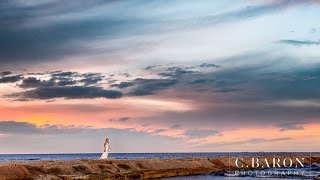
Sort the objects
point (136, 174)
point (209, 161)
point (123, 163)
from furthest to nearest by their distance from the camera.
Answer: point (209, 161), point (123, 163), point (136, 174)

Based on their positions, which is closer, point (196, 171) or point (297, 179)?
point (297, 179)

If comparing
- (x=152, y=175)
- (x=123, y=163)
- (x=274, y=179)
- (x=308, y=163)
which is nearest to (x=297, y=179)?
(x=274, y=179)

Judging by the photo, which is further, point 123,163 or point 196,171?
point 196,171

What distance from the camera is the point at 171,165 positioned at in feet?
316

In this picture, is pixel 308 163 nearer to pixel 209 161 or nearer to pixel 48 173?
pixel 209 161

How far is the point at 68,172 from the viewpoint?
69.7 meters

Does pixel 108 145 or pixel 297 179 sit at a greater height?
pixel 108 145

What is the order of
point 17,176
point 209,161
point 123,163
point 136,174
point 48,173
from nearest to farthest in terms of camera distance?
point 17,176 < point 48,173 < point 136,174 < point 123,163 < point 209,161

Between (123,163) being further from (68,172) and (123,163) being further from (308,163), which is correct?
(308,163)

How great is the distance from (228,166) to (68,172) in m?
53.4

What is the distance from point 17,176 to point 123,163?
82.9 ft

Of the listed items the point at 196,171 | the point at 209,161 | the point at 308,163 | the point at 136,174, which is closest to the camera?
the point at 136,174

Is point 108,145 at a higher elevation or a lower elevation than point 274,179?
higher

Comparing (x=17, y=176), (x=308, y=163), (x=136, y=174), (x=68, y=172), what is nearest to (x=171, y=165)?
(x=136, y=174)
